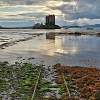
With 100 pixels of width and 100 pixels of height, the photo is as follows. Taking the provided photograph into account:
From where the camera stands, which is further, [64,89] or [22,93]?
[64,89]

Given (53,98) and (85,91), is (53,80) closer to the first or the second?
(85,91)

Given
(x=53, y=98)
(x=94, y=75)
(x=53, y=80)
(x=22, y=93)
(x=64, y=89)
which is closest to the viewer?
(x=53, y=98)

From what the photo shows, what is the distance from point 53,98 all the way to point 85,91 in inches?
103

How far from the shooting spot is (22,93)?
1731 centimetres

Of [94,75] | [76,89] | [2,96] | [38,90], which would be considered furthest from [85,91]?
[94,75]

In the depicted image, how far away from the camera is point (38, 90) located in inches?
717

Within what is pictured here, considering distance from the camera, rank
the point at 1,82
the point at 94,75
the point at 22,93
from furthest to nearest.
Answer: the point at 94,75
the point at 1,82
the point at 22,93

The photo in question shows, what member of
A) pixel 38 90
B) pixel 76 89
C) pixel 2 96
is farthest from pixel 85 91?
pixel 2 96

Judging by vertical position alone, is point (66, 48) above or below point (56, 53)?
below

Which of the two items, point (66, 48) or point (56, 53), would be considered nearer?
point (56, 53)

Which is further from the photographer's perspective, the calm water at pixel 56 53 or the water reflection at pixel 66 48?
the water reflection at pixel 66 48

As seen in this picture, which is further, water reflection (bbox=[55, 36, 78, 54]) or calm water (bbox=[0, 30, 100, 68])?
water reflection (bbox=[55, 36, 78, 54])

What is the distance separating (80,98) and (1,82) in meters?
6.40

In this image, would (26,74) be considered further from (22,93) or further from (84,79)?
(22,93)
